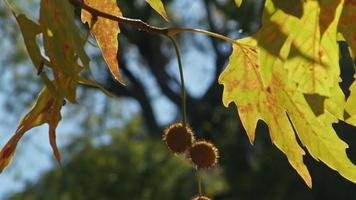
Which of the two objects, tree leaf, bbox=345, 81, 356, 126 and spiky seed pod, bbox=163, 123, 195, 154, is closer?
tree leaf, bbox=345, 81, 356, 126

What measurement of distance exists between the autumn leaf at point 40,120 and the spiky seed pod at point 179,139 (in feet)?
0.48

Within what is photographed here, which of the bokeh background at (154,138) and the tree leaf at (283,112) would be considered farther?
the bokeh background at (154,138)

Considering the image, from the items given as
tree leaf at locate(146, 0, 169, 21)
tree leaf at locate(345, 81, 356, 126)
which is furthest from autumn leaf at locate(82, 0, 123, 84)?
tree leaf at locate(345, 81, 356, 126)

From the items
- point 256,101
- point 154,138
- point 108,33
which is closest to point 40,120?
point 108,33

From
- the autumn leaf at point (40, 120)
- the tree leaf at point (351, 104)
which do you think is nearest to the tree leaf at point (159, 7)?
the autumn leaf at point (40, 120)

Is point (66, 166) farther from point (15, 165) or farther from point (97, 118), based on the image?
point (97, 118)

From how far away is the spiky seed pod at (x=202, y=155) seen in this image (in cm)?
125

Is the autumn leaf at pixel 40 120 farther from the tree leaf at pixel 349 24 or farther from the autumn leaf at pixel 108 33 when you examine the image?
the tree leaf at pixel 349 24

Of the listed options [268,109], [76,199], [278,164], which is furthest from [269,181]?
[268,109]

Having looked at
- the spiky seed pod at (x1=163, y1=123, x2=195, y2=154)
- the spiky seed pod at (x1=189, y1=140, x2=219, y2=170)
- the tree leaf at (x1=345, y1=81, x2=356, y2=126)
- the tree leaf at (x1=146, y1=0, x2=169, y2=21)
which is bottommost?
the tree leaf at (x1=345, y1=81, x2=356, y2=126)

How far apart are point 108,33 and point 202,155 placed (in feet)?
0.68

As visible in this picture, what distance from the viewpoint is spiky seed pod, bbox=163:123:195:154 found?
1258 millimetres

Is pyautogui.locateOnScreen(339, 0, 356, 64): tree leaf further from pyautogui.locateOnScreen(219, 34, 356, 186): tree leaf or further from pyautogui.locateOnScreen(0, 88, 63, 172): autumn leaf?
pyautogui.locateOnScreen(0, 88, 63, 172): autumn leaf

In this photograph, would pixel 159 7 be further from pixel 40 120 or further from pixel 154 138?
pixel 154 138
